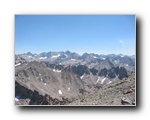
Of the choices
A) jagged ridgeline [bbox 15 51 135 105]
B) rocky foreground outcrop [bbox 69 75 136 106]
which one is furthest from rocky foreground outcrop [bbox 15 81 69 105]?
rocky foreground outcrop [bbox 69 75 136 106]

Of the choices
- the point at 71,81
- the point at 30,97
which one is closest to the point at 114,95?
the point at 71,81

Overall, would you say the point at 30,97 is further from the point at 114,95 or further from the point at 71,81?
the point at 114,95

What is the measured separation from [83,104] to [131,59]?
2.81ft

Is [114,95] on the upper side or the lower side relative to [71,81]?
lower


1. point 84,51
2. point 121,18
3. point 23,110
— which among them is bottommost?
point 23,110

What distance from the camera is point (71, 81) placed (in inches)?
229

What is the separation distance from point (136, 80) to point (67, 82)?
2.95 feet

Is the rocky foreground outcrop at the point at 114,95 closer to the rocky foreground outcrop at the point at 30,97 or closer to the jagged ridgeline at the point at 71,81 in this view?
the jagged ridgeline at the point at 71,81

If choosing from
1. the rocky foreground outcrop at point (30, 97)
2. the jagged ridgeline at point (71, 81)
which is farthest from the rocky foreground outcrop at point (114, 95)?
the rocky foreground outcrop at point (30, 97)

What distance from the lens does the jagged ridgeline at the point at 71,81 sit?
582cm

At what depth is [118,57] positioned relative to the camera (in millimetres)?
5812

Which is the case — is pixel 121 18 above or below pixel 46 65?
above
